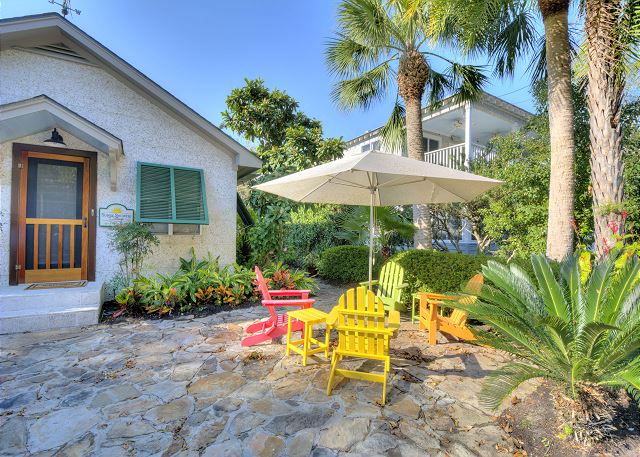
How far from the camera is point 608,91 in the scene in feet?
17.2

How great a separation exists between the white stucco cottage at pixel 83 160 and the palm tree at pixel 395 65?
462cm

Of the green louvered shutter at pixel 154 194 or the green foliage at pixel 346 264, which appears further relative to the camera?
the green foliage at pixel 346 264

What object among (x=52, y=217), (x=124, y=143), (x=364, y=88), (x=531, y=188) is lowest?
(x=52, y=217)

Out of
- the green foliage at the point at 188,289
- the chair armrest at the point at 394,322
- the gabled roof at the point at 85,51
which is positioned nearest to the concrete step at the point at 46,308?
the green foliage at the point at 188,289

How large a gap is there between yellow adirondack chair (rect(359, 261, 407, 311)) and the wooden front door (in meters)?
5.88

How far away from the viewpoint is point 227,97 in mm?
14625

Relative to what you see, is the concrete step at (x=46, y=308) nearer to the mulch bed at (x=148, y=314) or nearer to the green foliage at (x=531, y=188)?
the mulch bed at (x=148, y=314)

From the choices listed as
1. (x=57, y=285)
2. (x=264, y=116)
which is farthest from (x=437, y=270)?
(x=264, y=116)

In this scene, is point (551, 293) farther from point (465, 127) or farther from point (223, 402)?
point (465, 127)

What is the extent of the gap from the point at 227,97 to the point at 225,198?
8882 mm

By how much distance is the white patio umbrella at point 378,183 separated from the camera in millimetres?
3928

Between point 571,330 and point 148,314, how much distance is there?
6.37m

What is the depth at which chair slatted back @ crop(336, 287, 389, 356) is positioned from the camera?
3.32 meters

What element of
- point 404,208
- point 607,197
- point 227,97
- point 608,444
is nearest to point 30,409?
point 608,444
